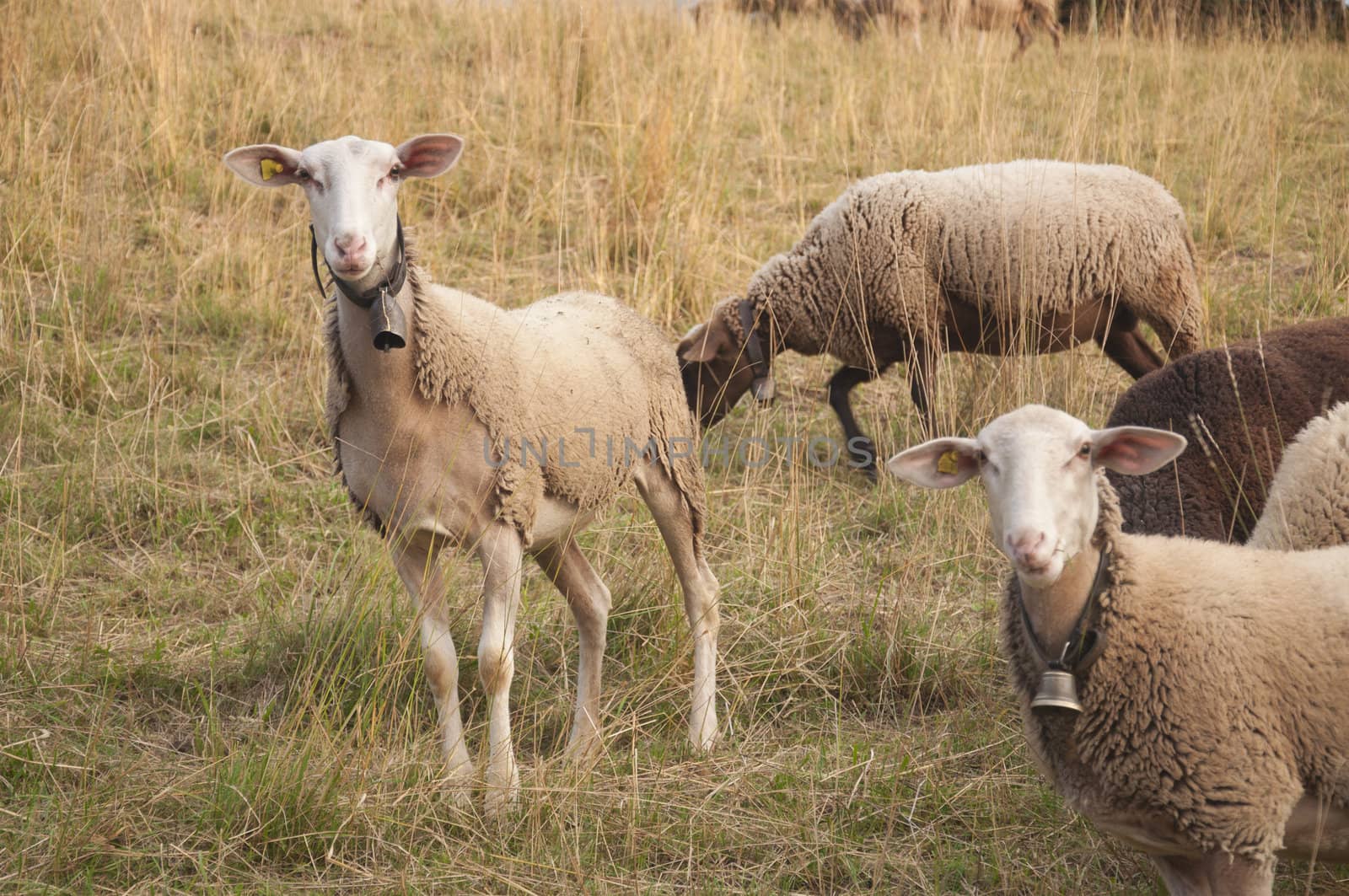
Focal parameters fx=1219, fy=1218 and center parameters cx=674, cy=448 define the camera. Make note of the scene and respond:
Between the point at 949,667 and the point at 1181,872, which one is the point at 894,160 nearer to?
the point at 949,667

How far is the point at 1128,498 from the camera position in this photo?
A: 3.59 m

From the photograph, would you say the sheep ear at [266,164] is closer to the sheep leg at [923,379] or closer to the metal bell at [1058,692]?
the metal bell at [1058,692]

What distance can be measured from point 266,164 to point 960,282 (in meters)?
3.39

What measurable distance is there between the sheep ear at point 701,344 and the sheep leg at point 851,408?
59 cm

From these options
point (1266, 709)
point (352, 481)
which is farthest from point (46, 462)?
point (1266, 709)

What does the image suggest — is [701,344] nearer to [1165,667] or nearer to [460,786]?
[460,786]

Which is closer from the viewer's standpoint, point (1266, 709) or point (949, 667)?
point (1266, 709)

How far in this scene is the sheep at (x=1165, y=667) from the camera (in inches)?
93.4

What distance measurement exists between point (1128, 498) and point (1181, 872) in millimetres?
1316

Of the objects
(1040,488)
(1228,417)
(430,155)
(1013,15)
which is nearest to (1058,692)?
(1040,488)

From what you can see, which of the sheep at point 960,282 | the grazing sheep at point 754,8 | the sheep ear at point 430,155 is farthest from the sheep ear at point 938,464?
the grazing sheep at point 754,8

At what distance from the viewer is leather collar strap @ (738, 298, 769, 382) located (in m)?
5.92

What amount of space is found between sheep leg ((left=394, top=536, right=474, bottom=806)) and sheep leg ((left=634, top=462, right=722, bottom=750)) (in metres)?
0.79

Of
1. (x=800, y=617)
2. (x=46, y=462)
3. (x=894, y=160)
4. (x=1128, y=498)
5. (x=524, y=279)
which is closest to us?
(x=1128, y=498)
